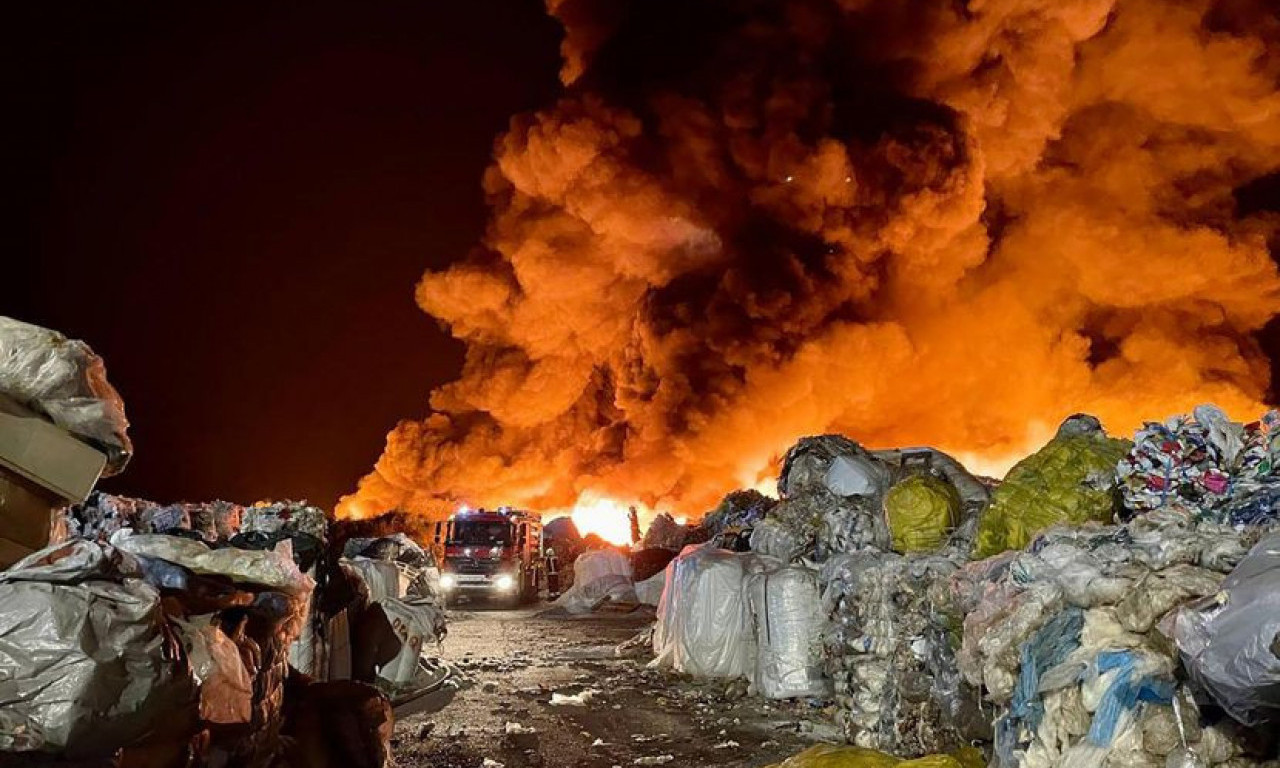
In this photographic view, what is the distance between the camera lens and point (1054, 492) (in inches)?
185

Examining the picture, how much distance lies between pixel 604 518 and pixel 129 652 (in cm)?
2699

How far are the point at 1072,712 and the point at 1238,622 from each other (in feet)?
2.93

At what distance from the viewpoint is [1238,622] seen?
2.18 meters

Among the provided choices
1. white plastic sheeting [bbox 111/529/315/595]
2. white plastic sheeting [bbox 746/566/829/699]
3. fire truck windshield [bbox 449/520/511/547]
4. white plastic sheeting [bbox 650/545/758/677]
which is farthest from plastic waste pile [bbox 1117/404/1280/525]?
fire truck windshield [bbox 449/520/511/547]

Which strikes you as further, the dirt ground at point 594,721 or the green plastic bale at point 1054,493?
the dirt ground at point 594,721

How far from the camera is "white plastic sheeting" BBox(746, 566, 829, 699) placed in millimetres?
7438

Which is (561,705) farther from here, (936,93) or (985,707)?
(936,93)

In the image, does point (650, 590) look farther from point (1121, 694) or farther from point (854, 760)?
point (1121, 694)

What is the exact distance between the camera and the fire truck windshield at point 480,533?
18.0m

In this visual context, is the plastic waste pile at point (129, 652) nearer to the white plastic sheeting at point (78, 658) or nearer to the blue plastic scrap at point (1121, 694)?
the white plastic sheeting at point (78, 658)

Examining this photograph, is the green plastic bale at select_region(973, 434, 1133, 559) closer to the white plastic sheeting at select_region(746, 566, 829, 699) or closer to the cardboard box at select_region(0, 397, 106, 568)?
the white plastic sheeting at select_region(746, 566, 829, 699)

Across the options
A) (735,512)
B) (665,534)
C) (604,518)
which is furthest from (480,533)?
(604,518)

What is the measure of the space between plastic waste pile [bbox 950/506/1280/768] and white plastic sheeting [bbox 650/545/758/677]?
178 inches

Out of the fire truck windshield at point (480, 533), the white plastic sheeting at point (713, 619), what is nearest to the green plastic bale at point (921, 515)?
A: the white plastic sheeting at point (713, 619)
